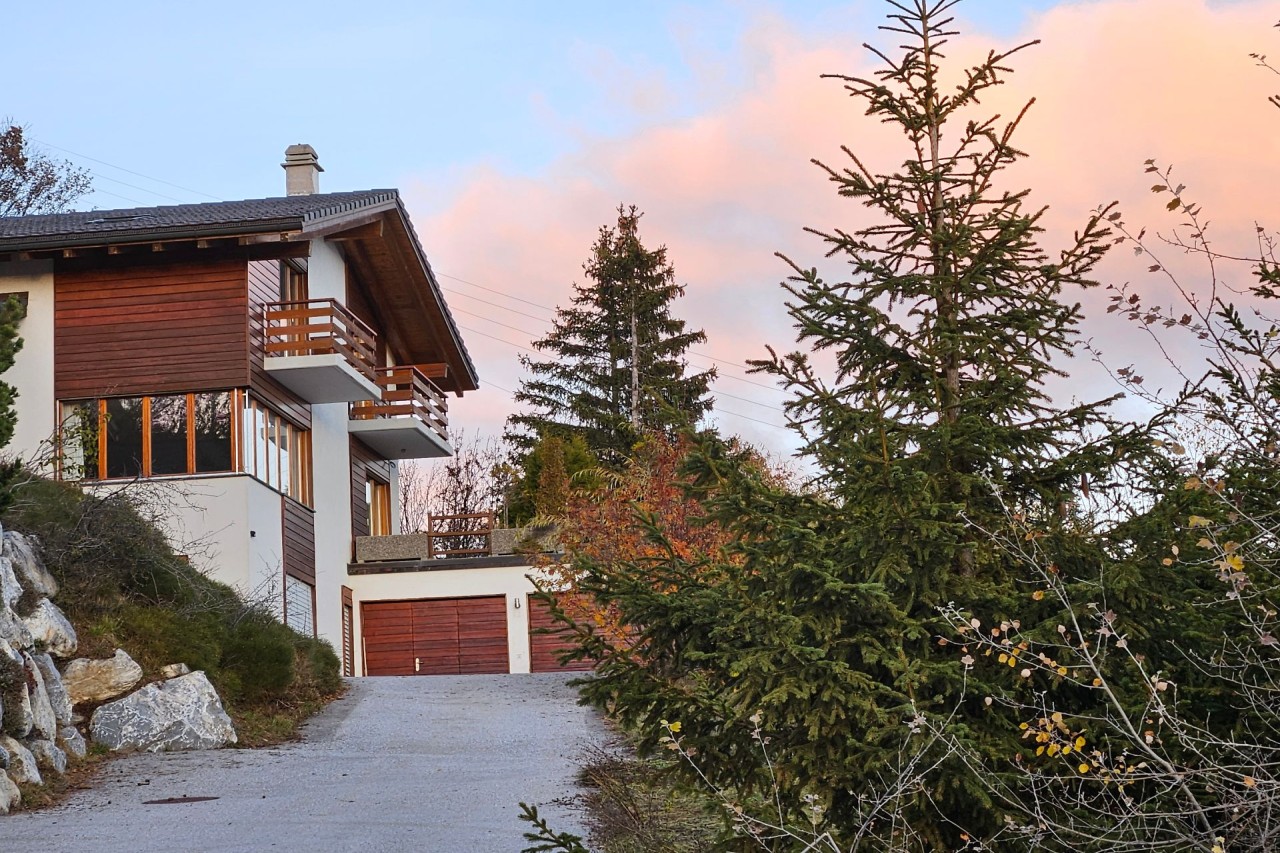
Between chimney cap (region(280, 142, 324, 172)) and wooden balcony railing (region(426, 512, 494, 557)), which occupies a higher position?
chimney cap (region(280, 142, 324, 172))

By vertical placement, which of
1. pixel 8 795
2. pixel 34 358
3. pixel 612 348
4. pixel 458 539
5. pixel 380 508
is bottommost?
pixel 8 795

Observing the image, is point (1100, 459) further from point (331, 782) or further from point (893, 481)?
point (331, 782)

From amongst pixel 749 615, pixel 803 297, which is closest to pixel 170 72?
pixel 803 297

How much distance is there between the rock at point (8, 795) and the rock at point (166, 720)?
314cm

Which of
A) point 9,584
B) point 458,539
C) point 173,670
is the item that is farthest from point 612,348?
point 9,584

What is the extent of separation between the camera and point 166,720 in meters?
15.5

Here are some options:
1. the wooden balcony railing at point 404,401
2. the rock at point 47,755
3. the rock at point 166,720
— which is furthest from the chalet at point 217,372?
the rock at point 47,755

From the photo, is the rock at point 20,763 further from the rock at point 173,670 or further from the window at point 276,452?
the window at point 276,452

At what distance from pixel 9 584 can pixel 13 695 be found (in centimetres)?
196

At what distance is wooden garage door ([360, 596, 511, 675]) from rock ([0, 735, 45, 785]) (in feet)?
52.5

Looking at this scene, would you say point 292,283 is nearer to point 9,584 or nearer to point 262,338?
point 262,338

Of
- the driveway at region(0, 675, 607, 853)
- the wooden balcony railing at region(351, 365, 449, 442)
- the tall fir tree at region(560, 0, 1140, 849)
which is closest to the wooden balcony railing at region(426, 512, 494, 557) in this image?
the wooden balcony railing at region(351, 365, 449, 442)

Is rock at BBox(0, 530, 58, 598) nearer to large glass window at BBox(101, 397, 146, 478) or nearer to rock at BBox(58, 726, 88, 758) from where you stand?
rock at BBox(58, 726, 88, 758)

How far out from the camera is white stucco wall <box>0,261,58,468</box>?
22344 mm
